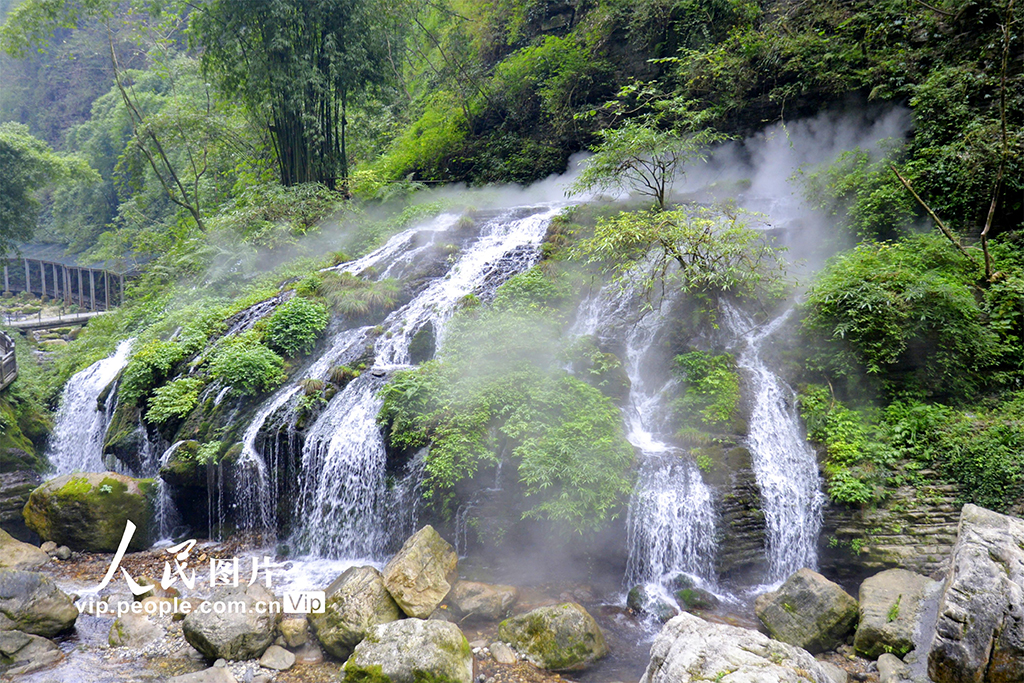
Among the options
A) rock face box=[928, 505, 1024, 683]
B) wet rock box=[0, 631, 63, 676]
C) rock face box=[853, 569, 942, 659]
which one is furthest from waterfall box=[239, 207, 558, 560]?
rock face box=[928, 505, 1024, 683]

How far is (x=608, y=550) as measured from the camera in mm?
7539

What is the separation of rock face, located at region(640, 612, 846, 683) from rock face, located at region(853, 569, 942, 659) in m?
2.18

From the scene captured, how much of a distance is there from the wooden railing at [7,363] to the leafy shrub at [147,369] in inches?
115

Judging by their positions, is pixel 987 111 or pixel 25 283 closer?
pixel 987 111

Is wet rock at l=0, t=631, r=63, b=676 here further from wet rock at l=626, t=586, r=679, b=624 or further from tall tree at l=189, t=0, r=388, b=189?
tall tree at l=189, t=0, r=388, b=189

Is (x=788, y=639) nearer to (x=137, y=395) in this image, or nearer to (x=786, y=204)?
(x=786, y=204)

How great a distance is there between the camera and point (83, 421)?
480 inches

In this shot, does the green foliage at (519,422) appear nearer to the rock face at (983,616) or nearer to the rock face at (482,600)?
the rock face at (482,600)

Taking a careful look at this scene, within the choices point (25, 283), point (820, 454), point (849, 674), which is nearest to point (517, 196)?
point (820, 454)

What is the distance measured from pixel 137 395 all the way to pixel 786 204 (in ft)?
47.4

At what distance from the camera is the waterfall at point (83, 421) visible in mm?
11695

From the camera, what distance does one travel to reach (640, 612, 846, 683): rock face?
3.88 m

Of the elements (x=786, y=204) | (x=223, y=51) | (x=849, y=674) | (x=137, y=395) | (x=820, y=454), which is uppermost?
(x=223, y=51)

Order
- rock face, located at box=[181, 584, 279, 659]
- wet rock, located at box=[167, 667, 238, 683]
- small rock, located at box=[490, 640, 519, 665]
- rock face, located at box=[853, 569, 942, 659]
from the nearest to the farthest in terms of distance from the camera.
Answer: wet rock, located at box=[167, 667, 238, 683] < rock face, located at box=[853, 569, 942, 659] < small rock, located at box=[490, 640, 519, 665] < rock face, located at box=[181, 584, 279, 659]
